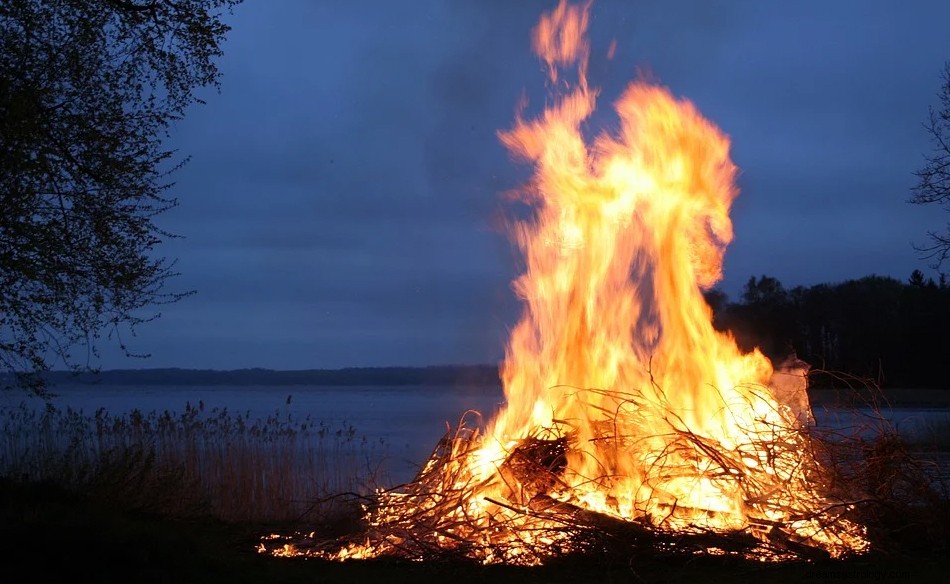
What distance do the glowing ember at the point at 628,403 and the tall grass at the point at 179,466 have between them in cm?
221

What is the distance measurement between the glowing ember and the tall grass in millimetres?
2212

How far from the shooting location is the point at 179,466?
11305mm

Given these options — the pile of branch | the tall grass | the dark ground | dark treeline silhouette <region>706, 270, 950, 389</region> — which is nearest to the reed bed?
the pile of branch

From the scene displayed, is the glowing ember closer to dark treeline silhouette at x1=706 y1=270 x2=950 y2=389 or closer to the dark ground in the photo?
the dark ground

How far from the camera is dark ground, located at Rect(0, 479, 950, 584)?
635cm

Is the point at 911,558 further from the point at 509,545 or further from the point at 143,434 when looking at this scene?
the point at 143,434

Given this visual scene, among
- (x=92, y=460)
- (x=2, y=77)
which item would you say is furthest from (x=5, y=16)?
(x=92, y=460)

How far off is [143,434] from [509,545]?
7058mm

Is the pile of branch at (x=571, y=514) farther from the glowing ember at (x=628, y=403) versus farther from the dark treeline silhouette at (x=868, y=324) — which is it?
the dark treeline silhouette at (x=868, y=324)

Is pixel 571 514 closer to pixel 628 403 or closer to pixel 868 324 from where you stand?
pixel 628 403

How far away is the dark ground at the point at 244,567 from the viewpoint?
635 cm

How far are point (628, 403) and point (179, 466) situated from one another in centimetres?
616

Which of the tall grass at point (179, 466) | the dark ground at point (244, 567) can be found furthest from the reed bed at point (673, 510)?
the tall grass at point (179, 466)

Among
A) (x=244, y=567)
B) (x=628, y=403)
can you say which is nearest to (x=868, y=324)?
(x=628, y=403)
